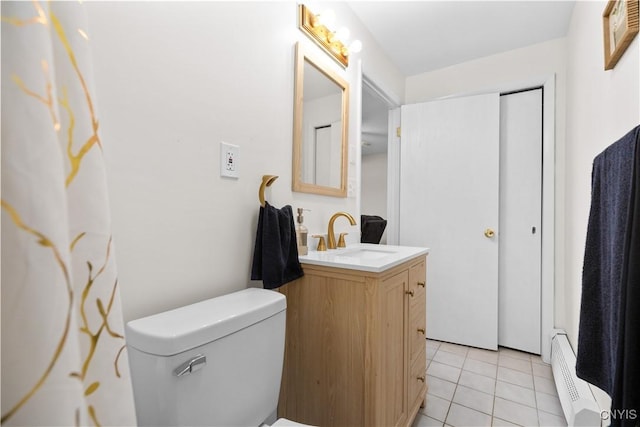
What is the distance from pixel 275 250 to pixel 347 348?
0.45 metres

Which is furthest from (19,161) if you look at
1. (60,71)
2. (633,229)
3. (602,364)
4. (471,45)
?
(471,45)

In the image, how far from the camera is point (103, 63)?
765 millimetres

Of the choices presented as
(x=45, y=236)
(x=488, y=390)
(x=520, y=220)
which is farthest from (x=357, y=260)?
(x=520, y=220)

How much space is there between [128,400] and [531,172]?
2709 mm

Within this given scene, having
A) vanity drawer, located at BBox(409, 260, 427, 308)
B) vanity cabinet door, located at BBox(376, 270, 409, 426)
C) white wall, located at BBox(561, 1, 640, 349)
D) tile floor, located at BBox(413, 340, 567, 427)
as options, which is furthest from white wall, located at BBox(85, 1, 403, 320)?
tile floor, located at BBox(413, 340, 567, 427)

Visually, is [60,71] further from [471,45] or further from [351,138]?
[471,45]

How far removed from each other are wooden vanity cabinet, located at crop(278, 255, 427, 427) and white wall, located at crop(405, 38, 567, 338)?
1576mm

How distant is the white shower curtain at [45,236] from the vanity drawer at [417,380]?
4.45 feet

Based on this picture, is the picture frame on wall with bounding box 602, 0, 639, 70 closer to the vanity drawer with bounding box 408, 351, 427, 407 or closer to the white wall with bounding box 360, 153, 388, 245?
the vanity drawer with bounding box 408, 351, 427, 407

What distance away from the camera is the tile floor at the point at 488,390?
5.10 feet

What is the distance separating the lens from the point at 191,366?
0.72 metres

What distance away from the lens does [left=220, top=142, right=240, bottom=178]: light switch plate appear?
1073mm

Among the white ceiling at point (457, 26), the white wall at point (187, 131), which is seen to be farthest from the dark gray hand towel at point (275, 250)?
the white ceiling at point (457, 26)

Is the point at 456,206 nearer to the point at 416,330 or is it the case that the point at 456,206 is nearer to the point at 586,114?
the point at 586,114
